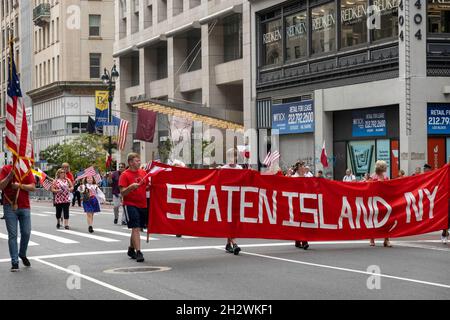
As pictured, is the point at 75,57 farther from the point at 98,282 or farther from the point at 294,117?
the point at 98,282

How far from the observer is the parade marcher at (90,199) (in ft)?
77.9

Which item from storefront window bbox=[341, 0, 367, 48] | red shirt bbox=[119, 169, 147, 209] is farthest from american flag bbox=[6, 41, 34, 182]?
storefront window bbox=[341, 0, 367, 48]

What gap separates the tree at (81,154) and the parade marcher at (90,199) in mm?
33038

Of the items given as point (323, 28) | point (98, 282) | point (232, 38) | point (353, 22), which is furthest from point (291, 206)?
point (232, 38)

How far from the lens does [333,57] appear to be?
3703 centimetres

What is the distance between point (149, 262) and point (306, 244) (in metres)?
3.66

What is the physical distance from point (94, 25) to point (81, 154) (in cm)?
2377

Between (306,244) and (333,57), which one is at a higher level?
(333,57)

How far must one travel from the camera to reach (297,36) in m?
40.1

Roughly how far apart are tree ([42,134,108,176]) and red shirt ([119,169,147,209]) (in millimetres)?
42148

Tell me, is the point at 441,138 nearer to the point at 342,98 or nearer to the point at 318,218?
the point at 342,98
